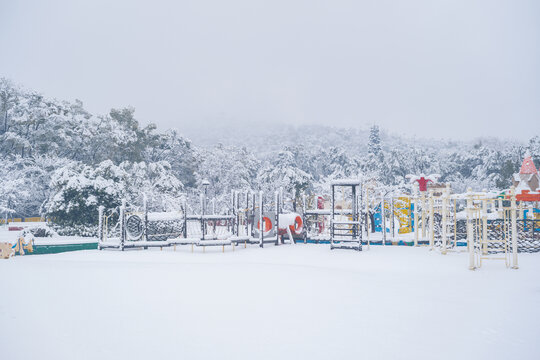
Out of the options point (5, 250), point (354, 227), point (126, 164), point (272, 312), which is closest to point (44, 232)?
point (5, 250)

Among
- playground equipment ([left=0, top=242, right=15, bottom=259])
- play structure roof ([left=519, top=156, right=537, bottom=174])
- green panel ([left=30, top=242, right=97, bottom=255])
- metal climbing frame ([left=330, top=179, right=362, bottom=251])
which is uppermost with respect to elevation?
play structure roof ([left=519, top=156, right=537, bottom=174])

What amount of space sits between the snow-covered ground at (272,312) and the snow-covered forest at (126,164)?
16.1 metres

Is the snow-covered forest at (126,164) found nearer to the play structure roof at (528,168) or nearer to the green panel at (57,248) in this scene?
the green panel at (57,248)

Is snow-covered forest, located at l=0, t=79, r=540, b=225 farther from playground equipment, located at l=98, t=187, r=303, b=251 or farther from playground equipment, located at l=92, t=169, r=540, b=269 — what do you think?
playground equipment, located at l=92, t=169, r=540, b=269

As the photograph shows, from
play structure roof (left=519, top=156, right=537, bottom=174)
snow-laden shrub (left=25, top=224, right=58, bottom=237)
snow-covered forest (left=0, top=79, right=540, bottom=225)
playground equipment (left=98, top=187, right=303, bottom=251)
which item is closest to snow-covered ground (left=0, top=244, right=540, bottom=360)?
playground equipment (left=98, top=187, right=303, bottom=251)

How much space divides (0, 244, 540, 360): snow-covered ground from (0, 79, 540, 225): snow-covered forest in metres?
16.1

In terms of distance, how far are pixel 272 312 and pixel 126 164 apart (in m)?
35.5

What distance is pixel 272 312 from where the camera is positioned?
609 centimetres

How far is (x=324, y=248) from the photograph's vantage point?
15656mm

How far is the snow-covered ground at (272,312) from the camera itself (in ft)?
15.3

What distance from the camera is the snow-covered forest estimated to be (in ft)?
87.8

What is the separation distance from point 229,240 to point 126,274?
6018 mm

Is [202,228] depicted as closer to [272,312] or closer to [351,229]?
[351,229]

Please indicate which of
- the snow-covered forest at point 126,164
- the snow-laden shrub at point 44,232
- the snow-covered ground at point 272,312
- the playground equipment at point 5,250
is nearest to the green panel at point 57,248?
the playground equipment at point 5,250
